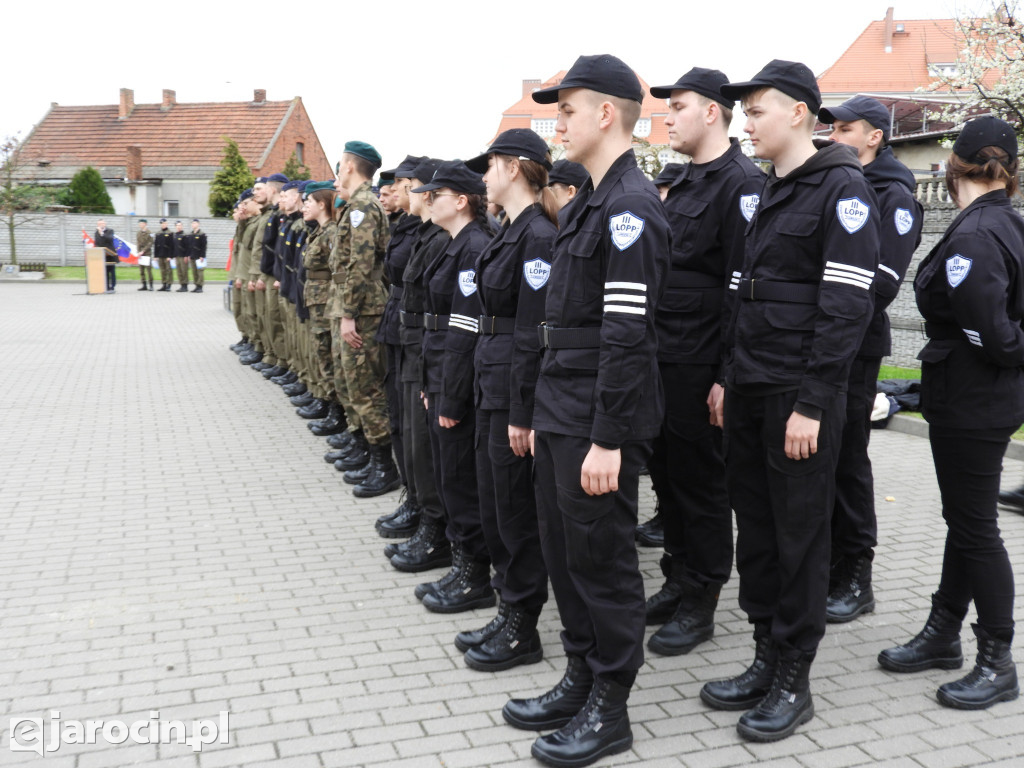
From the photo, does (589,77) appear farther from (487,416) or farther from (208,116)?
(208,116)

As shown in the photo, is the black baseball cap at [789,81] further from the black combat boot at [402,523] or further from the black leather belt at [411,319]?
the black combat boot at [402,523]

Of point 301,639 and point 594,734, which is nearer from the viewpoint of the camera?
point 594,734

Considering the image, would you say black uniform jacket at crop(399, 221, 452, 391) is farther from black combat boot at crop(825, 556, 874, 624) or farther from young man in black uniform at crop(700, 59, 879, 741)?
black combat boot at crop(825, 556, 874, 624)

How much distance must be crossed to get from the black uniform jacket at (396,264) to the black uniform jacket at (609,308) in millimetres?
2723

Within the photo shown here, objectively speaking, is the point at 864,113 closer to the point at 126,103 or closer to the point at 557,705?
the point at 557,705

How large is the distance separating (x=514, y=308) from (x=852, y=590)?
2183mm

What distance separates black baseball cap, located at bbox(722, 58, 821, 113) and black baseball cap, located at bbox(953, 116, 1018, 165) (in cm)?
74

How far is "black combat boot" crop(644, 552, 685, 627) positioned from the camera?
4.48 m

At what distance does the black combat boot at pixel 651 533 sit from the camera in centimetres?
575

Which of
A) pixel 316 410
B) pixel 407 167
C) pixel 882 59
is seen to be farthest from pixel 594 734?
pixel 882 59

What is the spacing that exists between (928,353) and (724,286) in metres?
0.90

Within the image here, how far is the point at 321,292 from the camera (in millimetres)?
8203

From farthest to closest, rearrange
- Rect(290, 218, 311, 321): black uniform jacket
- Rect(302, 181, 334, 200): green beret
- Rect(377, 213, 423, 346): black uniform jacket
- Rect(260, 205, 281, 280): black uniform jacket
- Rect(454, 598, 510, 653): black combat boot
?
Rect(260, 205, 281, 280): black uniform jacket
Rect(290, 218, 311, 321): black uniform jacket
Rect(302, 181, 334, 200): green beret
Rect(377, 213, 423, 346): black uniform jacket
Rect(454, 598, 510, 653): black combat boot

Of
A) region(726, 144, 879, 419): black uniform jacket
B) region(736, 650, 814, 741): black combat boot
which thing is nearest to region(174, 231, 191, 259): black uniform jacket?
region(726, 144, 879, 419): black uniform jacket
